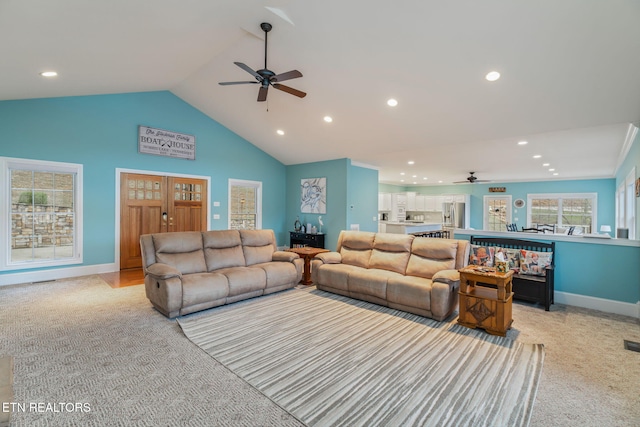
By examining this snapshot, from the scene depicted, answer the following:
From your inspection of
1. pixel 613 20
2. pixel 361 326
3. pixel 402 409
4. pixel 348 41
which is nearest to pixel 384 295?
pixel 361 326

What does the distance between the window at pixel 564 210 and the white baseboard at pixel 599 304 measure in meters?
5.49

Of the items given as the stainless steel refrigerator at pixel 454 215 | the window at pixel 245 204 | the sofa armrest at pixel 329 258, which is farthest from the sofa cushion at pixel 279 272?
the stainless steel refrigerator at pixel 454 215

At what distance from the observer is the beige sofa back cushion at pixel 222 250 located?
4.32 metres

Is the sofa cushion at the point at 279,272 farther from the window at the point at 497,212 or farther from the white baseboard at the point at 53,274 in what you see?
the window at the point at 497,212

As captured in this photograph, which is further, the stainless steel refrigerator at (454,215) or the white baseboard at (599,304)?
the stainless steel refrigerator at (454,215)

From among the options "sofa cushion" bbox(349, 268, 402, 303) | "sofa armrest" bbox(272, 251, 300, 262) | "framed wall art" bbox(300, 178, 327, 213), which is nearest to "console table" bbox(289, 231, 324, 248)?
"framed wall art" bbox(300, 178, 327, 213)

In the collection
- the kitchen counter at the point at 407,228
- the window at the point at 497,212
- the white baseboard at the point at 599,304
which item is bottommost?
the white baseboard at the point at 599,304

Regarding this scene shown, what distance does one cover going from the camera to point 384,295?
391 centimetres

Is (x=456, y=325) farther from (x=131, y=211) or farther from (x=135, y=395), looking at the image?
(x=131, y=211)

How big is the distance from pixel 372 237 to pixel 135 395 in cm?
354

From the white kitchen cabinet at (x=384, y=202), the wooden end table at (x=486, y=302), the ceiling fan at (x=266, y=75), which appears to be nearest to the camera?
the wooden end table at (x=486, y=302)

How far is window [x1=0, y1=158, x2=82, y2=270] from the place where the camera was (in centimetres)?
480

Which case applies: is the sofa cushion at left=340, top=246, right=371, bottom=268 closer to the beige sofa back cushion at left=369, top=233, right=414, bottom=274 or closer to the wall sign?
the beige sofa back cushion at left=369, top=233, right=414, bottom=274

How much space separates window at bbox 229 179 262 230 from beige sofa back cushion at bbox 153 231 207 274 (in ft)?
11.0
